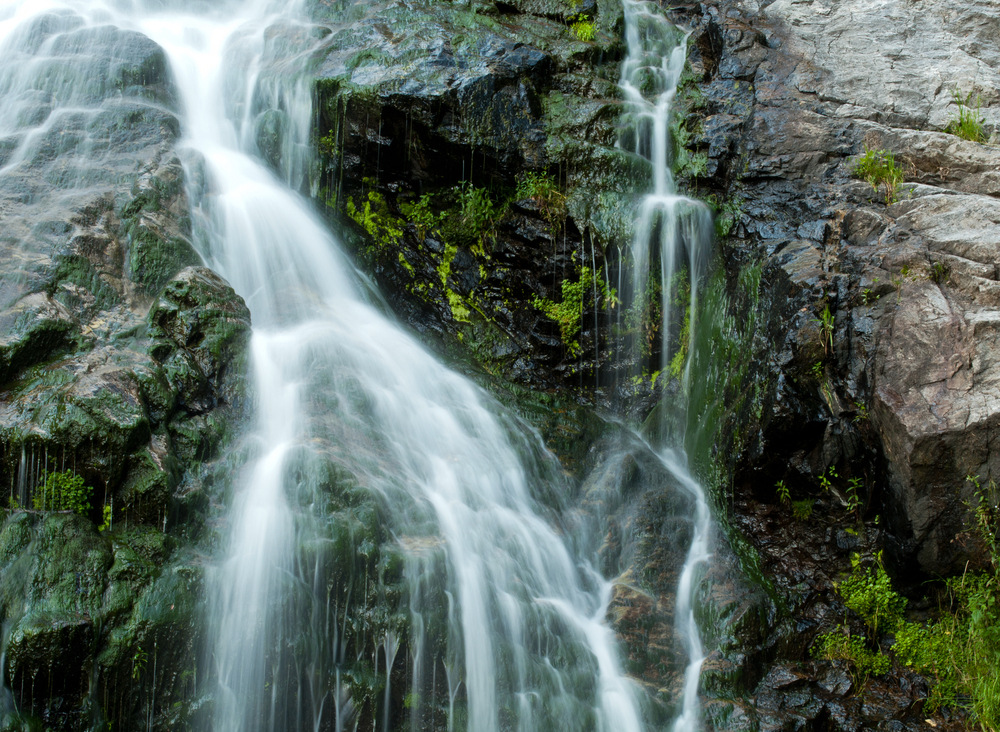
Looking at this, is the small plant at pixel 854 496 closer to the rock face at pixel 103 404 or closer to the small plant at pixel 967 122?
the small plant at pixel 967 122

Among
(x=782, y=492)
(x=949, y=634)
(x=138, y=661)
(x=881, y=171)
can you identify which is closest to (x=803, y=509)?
(x=782, y=492)

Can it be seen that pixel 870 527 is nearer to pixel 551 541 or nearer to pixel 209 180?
pixel 551 541

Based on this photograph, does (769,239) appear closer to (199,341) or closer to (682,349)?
(682,349)

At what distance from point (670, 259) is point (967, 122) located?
3.22 m

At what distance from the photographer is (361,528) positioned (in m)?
4.93

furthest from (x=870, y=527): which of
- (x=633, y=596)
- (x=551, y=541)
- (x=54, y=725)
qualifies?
(x=54, y=725)

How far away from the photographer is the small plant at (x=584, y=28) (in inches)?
361

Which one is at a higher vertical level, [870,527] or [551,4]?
[551,4]

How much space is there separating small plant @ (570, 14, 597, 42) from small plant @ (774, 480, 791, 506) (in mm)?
5871

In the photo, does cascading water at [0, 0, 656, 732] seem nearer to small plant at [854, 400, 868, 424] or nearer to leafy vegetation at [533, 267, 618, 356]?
leafy vegetation at [533, 267, 618, 356]

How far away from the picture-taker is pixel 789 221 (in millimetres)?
7055

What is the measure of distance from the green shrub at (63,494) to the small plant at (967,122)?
8213 millimetres

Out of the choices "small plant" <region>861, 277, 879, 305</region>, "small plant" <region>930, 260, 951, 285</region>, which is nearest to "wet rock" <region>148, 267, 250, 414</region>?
"small plant" <region>861, 277, 879, 305</region>

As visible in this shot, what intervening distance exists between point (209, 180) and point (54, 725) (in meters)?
5.13
